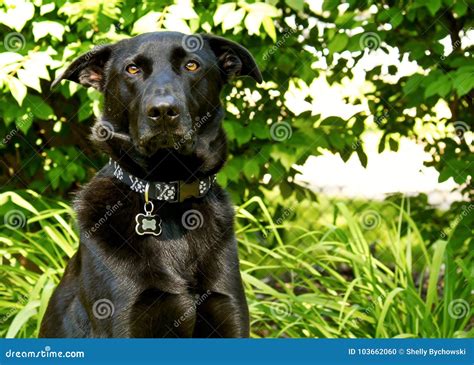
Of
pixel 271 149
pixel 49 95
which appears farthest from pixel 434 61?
pixel 49 95

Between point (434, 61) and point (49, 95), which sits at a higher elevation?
point (434, 61)

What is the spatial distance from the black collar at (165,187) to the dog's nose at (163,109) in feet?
0.81

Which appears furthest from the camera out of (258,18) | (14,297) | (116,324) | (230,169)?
(230,169)

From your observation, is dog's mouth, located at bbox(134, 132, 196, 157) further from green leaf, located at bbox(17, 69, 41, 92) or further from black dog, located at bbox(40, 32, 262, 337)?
green leaf, located at bbox(17, 69, 41, 92)

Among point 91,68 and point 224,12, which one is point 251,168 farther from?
point 91,68

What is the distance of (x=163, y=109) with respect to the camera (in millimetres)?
2982

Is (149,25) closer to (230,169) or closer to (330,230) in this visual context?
(230,169)

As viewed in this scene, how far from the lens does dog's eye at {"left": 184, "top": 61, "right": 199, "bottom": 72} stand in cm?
318

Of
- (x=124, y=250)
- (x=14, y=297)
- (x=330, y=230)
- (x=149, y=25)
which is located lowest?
(x=14, y=297)

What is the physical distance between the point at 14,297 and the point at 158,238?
133 cm

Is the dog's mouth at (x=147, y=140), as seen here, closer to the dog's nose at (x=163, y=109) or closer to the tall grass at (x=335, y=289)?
the dog's nose at (x=163, y=109)

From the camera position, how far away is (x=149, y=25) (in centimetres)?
383

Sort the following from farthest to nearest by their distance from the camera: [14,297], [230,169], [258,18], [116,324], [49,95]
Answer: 1. [49,95]
2. [230,169]
3. [14,297]
4. [258,18]
5. [116,324]

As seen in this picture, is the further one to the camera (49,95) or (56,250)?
(49,95)
